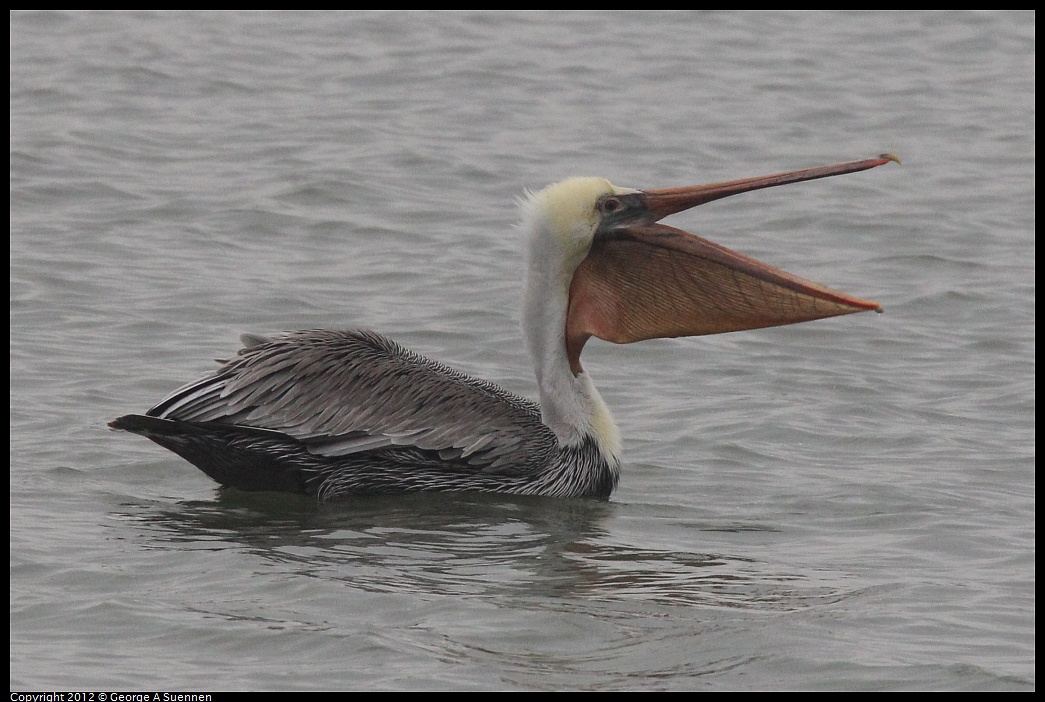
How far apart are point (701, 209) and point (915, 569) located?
5.84 m

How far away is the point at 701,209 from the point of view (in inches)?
443

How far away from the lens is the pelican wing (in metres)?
6.17

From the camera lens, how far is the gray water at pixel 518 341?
486 centimetres

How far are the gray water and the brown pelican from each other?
6.2 inches

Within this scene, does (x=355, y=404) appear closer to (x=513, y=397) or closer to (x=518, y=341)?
(x=513, y=397)

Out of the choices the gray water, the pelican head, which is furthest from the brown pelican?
the gray water

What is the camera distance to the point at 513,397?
22.0ft

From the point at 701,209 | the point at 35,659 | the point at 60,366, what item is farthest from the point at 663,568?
the point at 701,209

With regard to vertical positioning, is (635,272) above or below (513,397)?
above

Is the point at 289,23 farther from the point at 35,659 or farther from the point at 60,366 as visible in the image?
the point at 35,659

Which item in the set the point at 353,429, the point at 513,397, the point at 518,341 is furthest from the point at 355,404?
the point at 518,341

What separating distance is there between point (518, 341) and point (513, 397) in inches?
70.1

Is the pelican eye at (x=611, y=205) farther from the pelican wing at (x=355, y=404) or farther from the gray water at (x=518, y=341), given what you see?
the pelican wing at (x=355, y=404)

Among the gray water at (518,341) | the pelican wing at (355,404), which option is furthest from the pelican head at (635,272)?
the pelican wing at (355,404)
